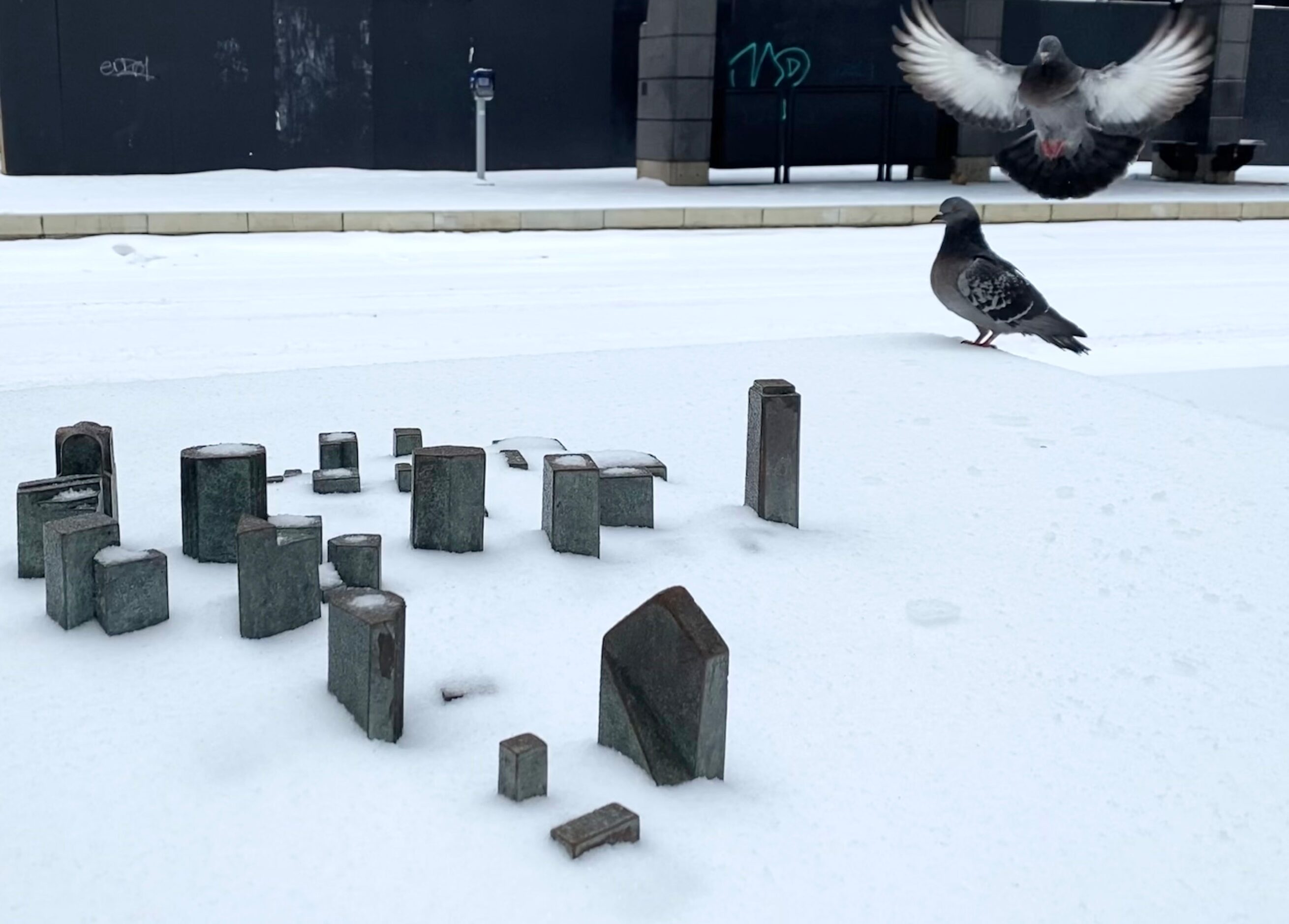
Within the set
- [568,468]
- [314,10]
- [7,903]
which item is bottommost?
[7,903]

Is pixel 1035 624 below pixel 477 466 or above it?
below

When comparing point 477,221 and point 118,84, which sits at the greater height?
point 118,84

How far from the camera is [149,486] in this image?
3170mm

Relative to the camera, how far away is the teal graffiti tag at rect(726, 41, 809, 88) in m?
13.2

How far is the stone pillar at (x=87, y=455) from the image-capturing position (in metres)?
2.57

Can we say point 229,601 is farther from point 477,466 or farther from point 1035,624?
point 1035,624

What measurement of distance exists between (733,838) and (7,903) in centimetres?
82

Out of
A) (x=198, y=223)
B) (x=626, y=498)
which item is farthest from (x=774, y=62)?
(x=626, y=498)

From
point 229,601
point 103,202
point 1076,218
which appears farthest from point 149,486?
point 1076,218

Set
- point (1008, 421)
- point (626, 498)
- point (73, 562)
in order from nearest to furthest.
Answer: point (73, 562) < point (626, 498) < point (1008, 421)

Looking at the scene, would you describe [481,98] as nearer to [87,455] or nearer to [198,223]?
[198,223]

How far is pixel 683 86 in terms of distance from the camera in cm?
1265

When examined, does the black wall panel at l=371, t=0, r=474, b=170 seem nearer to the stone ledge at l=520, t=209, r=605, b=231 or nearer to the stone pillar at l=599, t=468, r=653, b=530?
the stone ledge at l=520, t=209, r=605, b=231

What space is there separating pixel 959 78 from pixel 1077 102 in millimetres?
339
